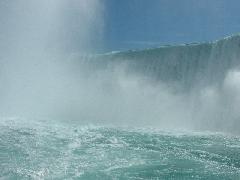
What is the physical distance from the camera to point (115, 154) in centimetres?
2762

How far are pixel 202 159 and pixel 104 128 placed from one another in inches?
620

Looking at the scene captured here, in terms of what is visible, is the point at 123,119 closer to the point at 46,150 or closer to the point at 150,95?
the point at 150,95

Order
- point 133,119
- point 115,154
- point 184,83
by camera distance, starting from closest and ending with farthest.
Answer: point 115,154 → point 184,83 → point 133,119

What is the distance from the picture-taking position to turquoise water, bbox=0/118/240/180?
22891 millimetres

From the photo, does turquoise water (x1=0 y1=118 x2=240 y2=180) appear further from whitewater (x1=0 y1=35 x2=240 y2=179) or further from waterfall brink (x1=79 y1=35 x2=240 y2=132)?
waterfall brink (x1=79 y1=35 x2=240 y2=132)

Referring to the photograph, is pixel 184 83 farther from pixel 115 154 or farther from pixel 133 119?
pixel 115 154

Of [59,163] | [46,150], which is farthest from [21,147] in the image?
[59,163]

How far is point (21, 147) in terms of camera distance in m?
29.0

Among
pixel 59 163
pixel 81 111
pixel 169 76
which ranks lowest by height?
pixel 59 163

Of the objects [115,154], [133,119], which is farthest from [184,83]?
[115,154]

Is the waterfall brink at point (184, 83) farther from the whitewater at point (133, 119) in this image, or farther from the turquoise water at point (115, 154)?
the turquoise water at point (115, 154)

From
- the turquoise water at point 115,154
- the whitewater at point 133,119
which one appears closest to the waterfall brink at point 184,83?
the whitewater at point 133,119

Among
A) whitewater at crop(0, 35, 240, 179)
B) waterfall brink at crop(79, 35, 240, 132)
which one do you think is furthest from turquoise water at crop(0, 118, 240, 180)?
waterfall brink at crop(79, 35, 240, 132)

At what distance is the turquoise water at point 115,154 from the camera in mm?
22891
